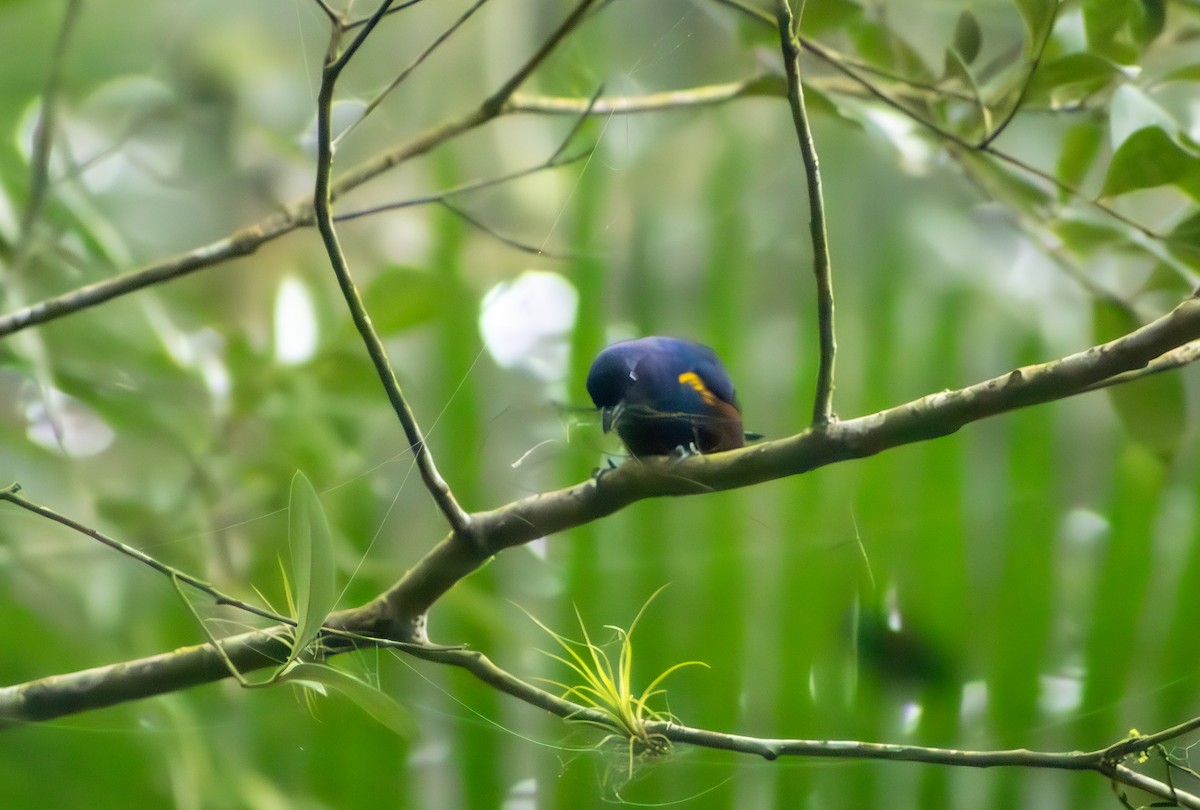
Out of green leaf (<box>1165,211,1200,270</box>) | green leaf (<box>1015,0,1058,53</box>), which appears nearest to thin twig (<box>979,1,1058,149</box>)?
green leaf (<box>1015,0,1058,53</box>)

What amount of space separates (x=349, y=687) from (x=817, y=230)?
302 mm

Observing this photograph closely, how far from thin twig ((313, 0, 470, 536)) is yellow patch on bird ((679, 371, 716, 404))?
0.43 ft

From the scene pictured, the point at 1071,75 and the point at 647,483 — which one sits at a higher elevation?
the point at 1071,75

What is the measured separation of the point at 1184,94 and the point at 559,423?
0.44 metres

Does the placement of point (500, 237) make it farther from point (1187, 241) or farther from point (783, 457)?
point (1187, 241)

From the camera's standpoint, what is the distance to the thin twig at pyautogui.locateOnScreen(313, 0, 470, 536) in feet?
1.35

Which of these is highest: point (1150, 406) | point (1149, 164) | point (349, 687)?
point (1149, 164)

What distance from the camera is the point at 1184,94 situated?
56cm

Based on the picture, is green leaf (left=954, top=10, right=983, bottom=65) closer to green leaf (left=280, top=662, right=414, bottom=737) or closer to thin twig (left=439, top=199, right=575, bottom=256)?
thin twig (left=439, top=199, right=575, bottom=256)

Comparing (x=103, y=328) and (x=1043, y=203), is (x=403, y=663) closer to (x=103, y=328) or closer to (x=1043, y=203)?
(x=103, y=328)

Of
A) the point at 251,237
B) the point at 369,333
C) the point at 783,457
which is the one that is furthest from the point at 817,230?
the point at 251,237

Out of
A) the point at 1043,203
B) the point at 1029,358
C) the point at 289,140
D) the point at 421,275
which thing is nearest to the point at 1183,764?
the point at 1029,358

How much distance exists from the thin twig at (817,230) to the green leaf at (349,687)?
0.24 metres

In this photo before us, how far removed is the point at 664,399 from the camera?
0.48m
